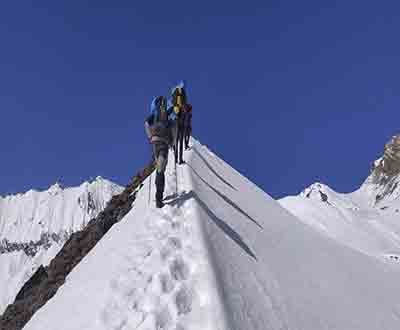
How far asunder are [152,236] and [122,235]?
1.88m

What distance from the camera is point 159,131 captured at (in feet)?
33.6

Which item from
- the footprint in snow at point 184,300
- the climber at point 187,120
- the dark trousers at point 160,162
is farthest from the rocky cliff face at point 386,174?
the footprint in snow at point 184,300

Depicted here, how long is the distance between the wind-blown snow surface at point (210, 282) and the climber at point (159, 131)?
0.92 meters

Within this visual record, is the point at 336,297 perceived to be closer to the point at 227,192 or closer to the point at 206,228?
the point at 206,228

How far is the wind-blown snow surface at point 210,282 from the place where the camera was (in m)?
5.45

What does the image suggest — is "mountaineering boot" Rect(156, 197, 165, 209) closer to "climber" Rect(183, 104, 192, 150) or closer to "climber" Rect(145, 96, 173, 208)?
"climber" Rect(145, 96, 173, 208)

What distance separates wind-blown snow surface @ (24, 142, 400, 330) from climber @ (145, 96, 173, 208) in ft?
3.03

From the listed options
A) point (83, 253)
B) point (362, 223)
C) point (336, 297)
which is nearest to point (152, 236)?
point (336, 297)

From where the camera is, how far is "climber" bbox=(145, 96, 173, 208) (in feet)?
33.1

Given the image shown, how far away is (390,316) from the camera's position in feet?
30.7

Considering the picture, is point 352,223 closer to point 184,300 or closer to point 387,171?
point 184,300

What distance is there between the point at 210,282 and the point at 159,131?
508 cm

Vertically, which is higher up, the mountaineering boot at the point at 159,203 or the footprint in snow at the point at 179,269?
the mountaineering boot at the point at 159,203

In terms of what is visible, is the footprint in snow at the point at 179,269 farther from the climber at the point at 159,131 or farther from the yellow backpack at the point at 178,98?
the yellow backpack at the point at 178,98
